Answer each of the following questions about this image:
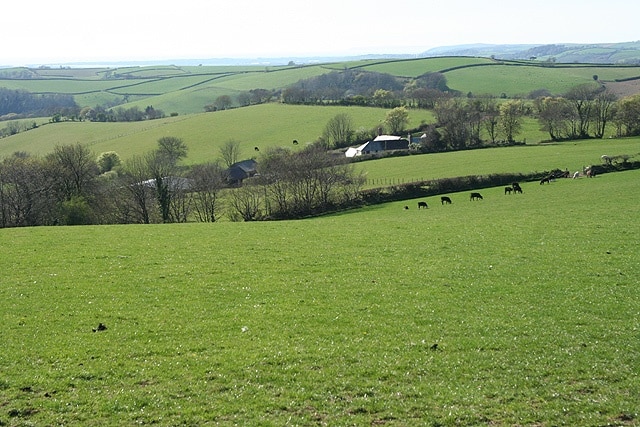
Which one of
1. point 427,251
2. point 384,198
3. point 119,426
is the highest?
point 119,426

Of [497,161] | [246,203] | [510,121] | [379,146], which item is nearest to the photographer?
[246,203]

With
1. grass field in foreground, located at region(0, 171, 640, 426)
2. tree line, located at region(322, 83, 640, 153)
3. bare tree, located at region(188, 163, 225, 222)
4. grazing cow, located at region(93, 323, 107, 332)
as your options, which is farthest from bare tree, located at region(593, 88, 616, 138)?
grazing cow, located at region(93, 323, 107, 332)

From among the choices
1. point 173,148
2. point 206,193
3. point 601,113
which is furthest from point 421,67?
point 206,193

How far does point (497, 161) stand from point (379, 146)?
3114 centimetres

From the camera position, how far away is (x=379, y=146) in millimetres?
99000

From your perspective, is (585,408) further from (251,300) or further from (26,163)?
(26,163)

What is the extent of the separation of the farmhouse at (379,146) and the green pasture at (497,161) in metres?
11.4

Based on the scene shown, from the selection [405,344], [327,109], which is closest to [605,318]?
[405,344]

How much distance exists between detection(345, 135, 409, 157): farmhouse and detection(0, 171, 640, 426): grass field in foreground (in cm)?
7157

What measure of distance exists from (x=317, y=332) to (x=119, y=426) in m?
5.87

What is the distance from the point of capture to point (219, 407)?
10727mm

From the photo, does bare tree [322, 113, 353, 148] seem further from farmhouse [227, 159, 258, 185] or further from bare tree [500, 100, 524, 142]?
bare tree [500, 100, 524, 142]

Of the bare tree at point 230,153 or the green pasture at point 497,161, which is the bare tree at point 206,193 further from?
the bare tree at point 230,153

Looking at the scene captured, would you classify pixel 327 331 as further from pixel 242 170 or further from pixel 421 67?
pixel 421 67
